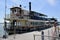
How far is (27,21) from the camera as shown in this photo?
3216cm

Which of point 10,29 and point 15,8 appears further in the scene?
point 15,8

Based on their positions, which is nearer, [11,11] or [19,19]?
[19,19]

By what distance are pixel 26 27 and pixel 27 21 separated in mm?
1993

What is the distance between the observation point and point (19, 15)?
33.4 m

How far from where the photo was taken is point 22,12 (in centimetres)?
3391

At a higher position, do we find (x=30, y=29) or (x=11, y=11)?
(x=11, y=11)

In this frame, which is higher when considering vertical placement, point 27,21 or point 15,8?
point 15,8

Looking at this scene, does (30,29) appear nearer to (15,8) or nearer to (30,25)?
(30,25)

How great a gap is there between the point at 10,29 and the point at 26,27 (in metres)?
3.08

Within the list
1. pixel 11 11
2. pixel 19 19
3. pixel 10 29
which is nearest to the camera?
pixel 10 29

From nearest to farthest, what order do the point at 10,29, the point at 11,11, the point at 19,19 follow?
the point at 10,29 → the point at 19,19 → the point at 11,11

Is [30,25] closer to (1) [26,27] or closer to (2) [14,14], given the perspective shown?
(1) [26,27]

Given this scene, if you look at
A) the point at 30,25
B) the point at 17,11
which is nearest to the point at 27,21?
the point at 30,25

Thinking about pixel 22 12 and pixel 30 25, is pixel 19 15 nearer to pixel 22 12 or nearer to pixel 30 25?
pixel 22 12
